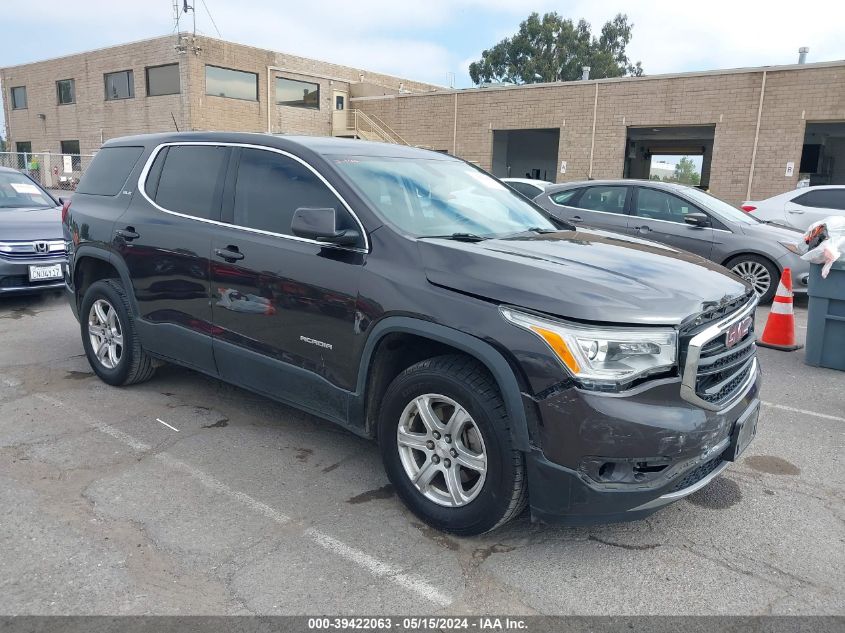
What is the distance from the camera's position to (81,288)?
5398 millimetres

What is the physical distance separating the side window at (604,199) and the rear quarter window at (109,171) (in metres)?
6.56

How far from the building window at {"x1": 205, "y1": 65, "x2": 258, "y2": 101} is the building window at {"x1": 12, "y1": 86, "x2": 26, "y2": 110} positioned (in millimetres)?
16785

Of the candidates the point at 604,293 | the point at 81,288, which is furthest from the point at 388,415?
the point at 81,288

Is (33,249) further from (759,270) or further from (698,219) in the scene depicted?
(759,270)

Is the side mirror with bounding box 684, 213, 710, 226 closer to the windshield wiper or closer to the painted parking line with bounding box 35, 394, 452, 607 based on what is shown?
the windshield wiper

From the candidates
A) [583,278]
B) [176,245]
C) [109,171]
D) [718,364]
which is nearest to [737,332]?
[718,364]

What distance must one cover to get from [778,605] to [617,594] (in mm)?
636

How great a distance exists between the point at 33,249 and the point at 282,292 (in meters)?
5.61

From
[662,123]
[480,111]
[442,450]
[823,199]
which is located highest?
[480,111]

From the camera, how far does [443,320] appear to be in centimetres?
300

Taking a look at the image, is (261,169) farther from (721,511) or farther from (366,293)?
(721,511)

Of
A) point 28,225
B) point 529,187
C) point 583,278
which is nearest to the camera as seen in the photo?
point 583,278

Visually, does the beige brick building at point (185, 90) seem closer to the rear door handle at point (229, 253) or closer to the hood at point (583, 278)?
the rear door handle at point (229, 253)

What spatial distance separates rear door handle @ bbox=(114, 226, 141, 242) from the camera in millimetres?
4699
